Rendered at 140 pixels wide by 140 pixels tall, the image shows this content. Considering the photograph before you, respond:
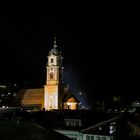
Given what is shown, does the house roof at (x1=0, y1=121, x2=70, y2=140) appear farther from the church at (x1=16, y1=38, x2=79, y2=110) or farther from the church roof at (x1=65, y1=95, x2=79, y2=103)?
the church at (x1=16, y1=38, x2=79, y2=110)

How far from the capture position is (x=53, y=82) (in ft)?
319

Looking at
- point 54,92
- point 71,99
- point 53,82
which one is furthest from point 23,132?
point 53,82

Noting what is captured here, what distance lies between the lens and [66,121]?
42.5 meters

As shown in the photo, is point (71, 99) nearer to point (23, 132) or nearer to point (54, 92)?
point (54, 92)

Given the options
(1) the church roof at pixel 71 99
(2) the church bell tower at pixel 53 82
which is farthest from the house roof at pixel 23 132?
(2) the church bell tower at pixel 53 82

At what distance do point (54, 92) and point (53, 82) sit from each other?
2692 millimetres

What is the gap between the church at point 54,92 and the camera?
9550 centimetres

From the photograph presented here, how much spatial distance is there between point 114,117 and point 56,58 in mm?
53808

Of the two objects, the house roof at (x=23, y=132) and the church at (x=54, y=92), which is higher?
the church at (x=54, y=92)

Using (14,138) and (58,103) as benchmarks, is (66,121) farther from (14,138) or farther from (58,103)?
(58,103)

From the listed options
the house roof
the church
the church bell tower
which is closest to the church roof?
the church

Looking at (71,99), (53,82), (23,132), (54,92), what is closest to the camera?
(23,132)

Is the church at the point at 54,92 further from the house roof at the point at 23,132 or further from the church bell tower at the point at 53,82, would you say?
the house roof at the point at 23,132

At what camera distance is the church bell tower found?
95875 mm
